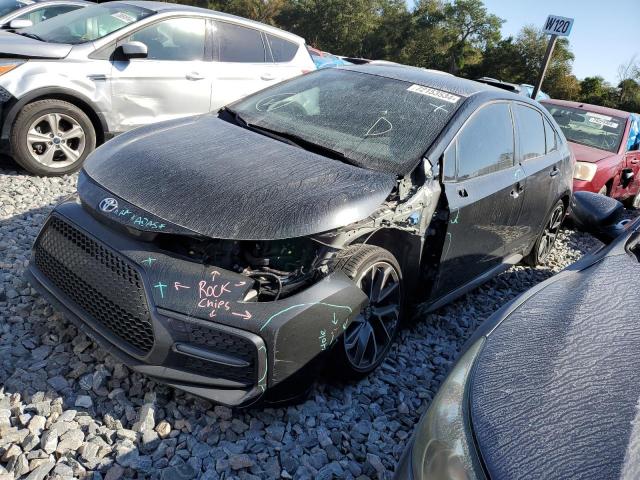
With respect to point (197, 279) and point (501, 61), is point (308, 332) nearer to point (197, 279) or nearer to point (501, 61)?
point (197, 279)

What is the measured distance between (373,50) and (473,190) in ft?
144

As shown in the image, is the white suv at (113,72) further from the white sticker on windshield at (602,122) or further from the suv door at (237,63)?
the white sticker on windshield at (602,122)

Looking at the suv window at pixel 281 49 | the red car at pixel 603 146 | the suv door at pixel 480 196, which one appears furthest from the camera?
the red car at pixel 603 146

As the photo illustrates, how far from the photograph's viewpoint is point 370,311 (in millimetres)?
2768

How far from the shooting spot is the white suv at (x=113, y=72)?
4.61 m

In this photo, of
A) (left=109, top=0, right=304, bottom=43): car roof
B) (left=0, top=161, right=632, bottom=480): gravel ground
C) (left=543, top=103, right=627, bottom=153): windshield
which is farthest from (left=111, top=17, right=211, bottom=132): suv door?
(left=543, top=103, right=627, bottom=153): windshield

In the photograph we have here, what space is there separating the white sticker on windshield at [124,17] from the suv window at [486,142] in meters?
3.73

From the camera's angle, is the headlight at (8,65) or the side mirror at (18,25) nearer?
the headlight at (8,65)

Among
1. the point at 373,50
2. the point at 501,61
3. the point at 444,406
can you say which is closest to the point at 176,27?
the point at 444,406

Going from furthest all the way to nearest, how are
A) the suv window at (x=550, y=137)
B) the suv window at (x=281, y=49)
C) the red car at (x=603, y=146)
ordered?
the red car at (x=603, y=146) < the suv window at (x=281, y=49) < the suv window at (x=550, y=137)

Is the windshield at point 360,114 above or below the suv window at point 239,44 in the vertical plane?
below

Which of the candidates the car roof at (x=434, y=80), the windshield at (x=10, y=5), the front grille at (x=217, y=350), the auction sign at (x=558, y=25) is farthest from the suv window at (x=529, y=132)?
the windshield at (x=10, y=5)

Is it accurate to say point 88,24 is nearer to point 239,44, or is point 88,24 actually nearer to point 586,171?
point 239,44

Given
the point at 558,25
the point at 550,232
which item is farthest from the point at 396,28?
the point at 550,232
